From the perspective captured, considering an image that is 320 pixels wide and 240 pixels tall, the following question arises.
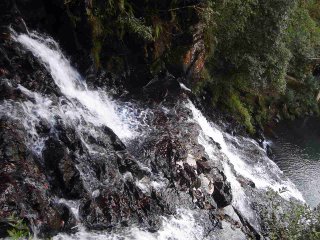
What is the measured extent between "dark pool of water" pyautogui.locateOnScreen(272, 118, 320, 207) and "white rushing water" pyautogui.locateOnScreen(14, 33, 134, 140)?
25.5ft

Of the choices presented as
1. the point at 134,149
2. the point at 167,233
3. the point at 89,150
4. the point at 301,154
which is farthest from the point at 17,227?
the point at 301,154

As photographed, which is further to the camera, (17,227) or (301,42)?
(301,42)

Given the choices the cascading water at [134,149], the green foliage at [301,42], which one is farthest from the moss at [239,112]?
the green foliage at [301,42]

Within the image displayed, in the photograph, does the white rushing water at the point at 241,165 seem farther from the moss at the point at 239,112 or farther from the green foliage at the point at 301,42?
the green foliage at the point at 301,42

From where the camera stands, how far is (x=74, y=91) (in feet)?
40.2

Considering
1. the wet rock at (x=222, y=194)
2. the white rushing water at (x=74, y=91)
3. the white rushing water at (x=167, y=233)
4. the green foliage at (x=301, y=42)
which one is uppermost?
the green foliage at (x=301, y=42)

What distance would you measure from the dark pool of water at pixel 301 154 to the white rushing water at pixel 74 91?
25.5 feet

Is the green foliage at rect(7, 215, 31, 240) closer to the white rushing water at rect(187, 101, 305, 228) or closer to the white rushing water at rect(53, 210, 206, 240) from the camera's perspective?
the white rushing water at rect(53, 210, 206, 240)

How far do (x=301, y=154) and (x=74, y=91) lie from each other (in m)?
11.4

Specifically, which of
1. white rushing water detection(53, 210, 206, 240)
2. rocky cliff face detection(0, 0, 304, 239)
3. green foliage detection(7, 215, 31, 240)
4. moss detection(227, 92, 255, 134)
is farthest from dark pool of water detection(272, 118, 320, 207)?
green foliage detection(7, 215, 31, 240)

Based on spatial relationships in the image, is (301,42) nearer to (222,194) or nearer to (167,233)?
(222,194)

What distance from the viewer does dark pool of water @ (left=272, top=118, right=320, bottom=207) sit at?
1614cm

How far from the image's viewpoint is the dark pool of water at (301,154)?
16.1m

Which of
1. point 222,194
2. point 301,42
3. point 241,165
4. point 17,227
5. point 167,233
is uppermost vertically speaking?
point 301,42
